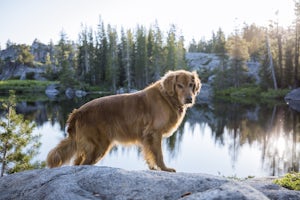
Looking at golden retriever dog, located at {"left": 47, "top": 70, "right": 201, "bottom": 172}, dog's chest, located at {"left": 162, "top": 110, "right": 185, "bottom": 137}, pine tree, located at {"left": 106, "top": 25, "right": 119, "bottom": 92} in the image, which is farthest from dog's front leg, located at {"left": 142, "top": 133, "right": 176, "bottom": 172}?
pine tree, located at {"left": 106, "top": 25, "right": 119, "bottom": 92}

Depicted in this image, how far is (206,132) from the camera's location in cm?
2498

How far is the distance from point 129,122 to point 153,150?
0.72m

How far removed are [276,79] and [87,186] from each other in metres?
52.1

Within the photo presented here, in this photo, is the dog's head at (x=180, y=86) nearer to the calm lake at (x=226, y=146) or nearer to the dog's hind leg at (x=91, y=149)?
the dog's hind leg at (x=91, y=149)

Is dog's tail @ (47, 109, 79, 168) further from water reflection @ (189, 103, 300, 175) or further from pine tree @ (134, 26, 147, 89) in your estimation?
pine tree @ (134, 26, 147, 89)

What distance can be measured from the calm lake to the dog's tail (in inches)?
309

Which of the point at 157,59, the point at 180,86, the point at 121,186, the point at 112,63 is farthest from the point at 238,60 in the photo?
the point at 121,186

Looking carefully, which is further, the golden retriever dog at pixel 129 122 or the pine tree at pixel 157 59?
the pine tree at pixel 157 59

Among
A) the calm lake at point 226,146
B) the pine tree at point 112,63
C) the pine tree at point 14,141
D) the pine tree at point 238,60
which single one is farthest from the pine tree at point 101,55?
the pine tree at point 14,141

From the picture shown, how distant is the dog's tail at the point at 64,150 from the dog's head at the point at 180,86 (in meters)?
1.89

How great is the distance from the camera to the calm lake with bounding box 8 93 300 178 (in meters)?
16.4

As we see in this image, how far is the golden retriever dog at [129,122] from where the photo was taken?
20.2 ft

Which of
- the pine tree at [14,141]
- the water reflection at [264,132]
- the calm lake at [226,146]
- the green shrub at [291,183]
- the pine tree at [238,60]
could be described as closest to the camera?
the green shrub at [291,183]

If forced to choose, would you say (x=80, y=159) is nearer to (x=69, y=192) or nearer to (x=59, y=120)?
(x=69, y=192)
